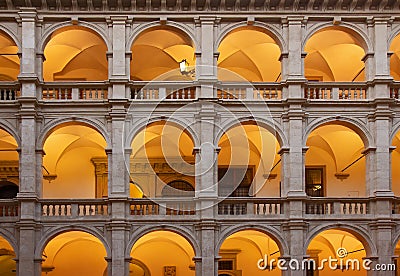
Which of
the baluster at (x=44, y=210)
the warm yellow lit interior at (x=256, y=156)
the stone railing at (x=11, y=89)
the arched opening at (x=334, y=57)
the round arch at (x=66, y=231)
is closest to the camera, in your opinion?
the round arch at (x=66, y=231)

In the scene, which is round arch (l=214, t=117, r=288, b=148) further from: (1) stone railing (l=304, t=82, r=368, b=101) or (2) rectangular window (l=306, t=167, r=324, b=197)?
(2) rectangular window (l=306, t=167, r=324, b=197)

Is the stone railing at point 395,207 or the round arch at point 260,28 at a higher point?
the round arch at point 260,28

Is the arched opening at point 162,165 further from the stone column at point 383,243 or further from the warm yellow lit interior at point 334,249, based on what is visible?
the stone column at point 383,243

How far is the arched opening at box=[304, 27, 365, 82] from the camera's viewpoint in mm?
25125

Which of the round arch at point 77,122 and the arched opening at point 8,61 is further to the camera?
the arched opening at point 8,61

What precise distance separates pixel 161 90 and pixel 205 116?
156cm

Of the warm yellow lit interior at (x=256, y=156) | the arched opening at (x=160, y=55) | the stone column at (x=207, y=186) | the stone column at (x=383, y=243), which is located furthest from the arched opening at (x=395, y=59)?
the stone column at (x=207, y=186)

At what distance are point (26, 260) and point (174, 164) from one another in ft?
22.3

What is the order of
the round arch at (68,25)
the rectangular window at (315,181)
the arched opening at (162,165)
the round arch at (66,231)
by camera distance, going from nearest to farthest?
the round arch at (66,231) → the round arch at (68,25) → the arched opening at (162,165) → the rectangular window at (315,181)

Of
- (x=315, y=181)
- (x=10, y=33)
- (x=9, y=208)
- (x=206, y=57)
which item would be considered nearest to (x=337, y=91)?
(x=206, y=57)

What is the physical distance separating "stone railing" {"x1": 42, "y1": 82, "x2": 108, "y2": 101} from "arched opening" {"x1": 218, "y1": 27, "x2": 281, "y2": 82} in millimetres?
4190

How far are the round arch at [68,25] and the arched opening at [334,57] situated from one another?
20.5 ft

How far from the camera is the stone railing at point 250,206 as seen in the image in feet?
76.5

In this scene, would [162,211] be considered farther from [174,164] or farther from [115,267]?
[174,164]
